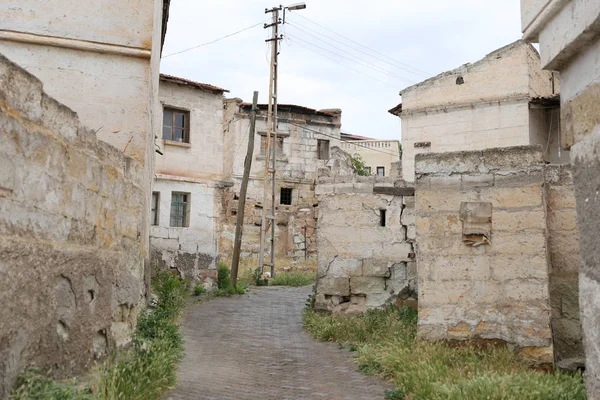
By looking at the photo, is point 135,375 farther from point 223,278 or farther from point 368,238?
point 223,278

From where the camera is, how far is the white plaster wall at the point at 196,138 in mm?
17812

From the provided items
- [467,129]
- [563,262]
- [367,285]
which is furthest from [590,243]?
[467,129]

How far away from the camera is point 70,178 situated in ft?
14.7

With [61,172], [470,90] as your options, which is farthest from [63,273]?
[470,90]

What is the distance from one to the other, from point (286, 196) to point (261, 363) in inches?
834

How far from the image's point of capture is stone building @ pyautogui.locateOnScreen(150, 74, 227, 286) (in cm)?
1741

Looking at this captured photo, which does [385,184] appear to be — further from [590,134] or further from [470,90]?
[470,90]

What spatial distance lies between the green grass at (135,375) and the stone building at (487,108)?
50.9ft

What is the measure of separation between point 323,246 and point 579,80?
7944mm

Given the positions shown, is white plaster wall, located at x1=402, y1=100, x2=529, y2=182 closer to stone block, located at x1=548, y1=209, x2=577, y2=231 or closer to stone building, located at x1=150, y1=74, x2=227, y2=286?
stone building, located at x1=150, y1=74, x2=227, y2=286

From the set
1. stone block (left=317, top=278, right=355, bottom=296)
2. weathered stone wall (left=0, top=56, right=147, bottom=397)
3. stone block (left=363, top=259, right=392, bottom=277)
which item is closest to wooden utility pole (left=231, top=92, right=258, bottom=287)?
stone block (left=317, top=278, right=355, bottom=296)

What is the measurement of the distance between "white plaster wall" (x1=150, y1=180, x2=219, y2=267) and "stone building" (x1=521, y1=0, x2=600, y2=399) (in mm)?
14718

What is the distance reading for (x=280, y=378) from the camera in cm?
721

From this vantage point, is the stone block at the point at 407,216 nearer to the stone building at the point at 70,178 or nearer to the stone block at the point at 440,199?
the stone block at the point at 440,199
